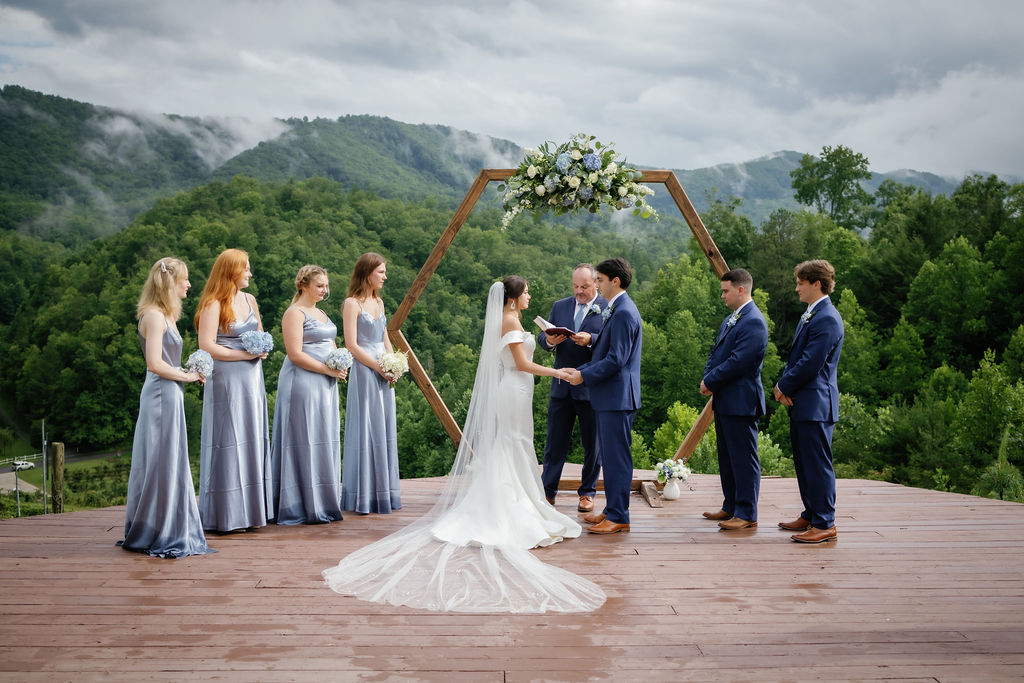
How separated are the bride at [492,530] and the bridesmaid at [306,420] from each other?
29.1 inches

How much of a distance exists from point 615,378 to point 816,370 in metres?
1.21

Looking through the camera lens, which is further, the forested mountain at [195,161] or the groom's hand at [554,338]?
the forested mountain at [195,161]

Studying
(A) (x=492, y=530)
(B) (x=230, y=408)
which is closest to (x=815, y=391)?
(A) (x=492, y=530)

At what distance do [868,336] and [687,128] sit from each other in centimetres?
3695

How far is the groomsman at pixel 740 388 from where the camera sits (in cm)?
503

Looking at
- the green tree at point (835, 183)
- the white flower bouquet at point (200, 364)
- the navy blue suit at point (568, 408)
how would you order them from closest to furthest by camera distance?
the white flower bouquet at point (200, 364) → the navy blue suit at point (568, 408) → the green tree at point (835, 183)

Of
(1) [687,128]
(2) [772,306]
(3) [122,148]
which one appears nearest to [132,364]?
(3) [122,148]

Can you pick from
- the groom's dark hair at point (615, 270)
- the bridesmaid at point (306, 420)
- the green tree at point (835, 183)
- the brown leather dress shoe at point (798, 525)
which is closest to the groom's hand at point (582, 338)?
the groom's dark hair at point (615, 270)

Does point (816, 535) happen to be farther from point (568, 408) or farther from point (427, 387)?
point (427, 387)

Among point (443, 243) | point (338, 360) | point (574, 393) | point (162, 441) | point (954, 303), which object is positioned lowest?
point (162, 441)

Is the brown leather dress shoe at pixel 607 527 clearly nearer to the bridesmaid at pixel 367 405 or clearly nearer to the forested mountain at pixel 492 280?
the bridesmaid at pixel 367 405

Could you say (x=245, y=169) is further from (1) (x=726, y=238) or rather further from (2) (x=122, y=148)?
(1) (x=726, y=238)

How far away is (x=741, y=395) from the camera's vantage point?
16.7 feet

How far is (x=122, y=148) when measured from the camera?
41.2m
